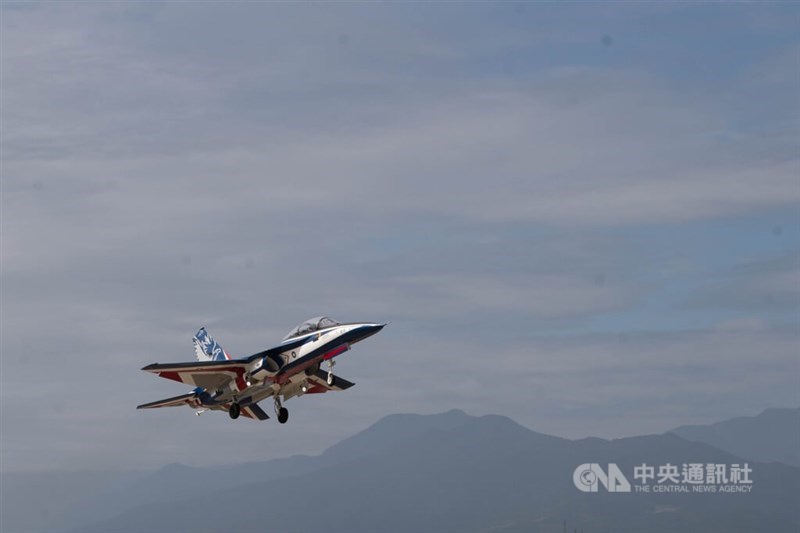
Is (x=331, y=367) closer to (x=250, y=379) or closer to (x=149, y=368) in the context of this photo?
(x=250, y=379)

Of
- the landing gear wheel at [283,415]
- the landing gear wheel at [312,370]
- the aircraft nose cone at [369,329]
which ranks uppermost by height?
the aircraft nose cone at [369,329]

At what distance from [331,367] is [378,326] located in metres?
4.61

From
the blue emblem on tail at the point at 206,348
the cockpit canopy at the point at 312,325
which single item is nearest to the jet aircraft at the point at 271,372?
the cockpit canopy at the point at 312,325

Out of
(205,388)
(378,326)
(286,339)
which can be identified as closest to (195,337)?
(205,388)

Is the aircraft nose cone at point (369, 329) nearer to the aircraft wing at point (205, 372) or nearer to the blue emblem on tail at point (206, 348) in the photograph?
the aircraft wing at point (205, 372)

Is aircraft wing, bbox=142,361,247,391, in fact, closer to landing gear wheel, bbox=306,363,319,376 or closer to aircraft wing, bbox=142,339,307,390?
aircraft wing, bbox=142,339,307,390

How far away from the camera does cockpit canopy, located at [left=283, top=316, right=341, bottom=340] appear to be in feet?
291

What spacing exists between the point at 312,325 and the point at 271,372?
5.03 m

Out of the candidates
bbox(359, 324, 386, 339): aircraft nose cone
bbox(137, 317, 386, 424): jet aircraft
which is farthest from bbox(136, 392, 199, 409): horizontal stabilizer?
bbox(359, 324, 386, 339): aircraft nose cone

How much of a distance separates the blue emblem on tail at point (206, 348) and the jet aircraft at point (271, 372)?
964 cm

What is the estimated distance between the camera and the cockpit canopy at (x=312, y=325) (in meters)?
88.6

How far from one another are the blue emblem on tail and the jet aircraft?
9.64m

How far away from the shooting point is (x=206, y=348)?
109750mm

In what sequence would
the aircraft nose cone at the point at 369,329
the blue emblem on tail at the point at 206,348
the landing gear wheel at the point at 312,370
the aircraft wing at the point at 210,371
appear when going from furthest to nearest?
the blue emblem on tail at the point at 206,348 → the aircraft wing at the point at 210,371 → the landing gear wheel at the point at 312,370 → the aircraft nose cone at the point at 369,329
